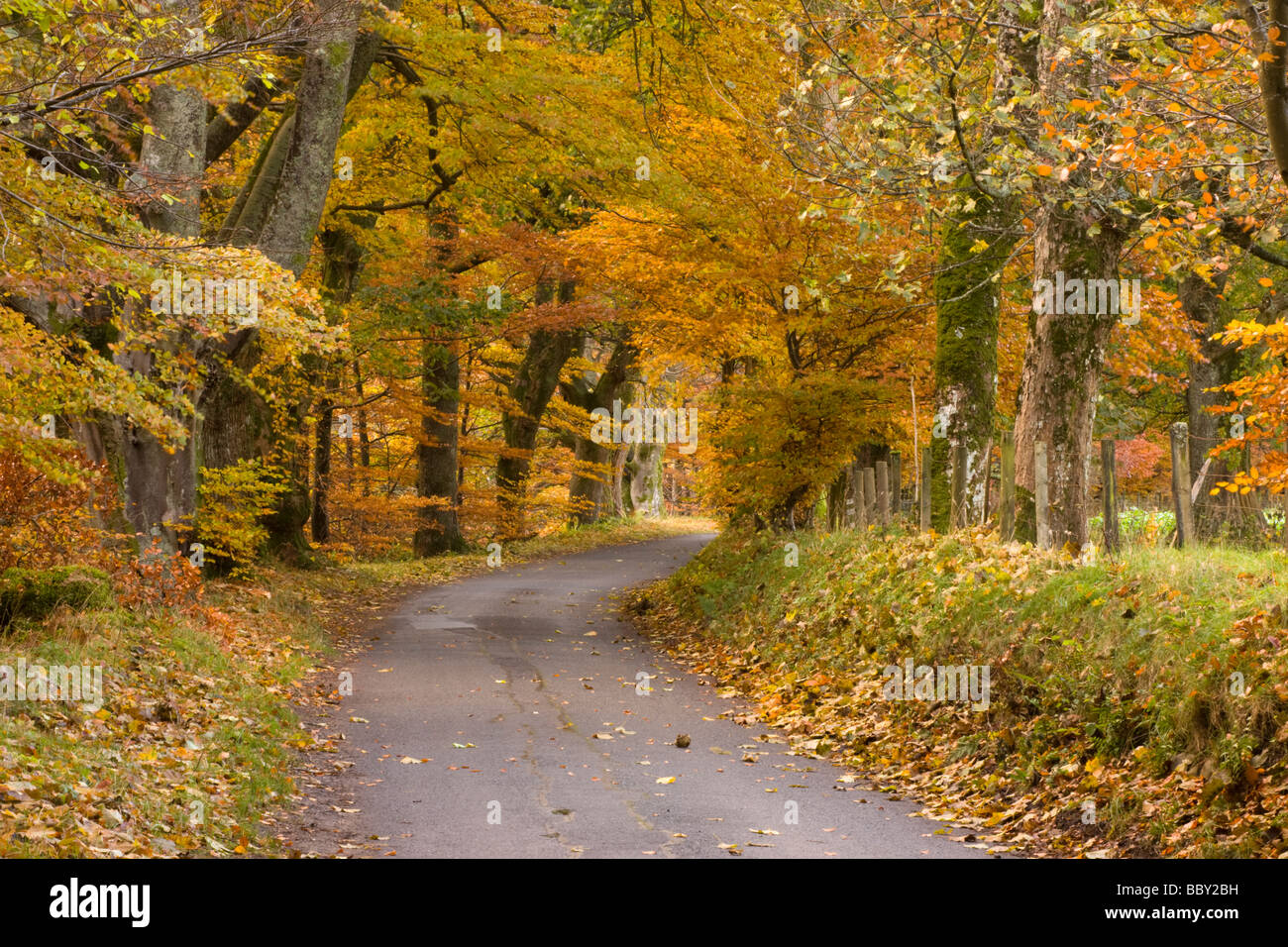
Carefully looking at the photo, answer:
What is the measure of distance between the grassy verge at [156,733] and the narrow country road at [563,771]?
0.50m

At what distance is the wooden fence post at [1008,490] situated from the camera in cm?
1111

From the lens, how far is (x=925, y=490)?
1330 cm

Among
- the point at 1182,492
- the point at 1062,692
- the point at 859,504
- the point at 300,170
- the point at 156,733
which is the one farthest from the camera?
the point at 859,504

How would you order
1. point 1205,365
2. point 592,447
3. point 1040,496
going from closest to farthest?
point 1040,496 < point 1205,365 < point 592,447

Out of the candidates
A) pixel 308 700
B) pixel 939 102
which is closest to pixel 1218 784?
pixel 939 102

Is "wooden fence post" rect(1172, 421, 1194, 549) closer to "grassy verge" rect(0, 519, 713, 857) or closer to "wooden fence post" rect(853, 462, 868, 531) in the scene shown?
"wooden fence post" rect(853, 462, 868, 531)

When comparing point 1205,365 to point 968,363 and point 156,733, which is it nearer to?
point 968,363

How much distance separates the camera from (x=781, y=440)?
15188 mm

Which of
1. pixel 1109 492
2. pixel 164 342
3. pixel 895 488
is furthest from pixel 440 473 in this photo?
pixel 1109 492

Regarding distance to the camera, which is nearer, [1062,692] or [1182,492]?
[1062,692]

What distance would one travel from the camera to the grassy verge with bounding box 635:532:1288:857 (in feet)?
20.6

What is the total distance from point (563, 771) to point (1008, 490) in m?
5.36

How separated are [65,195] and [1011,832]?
27.9 ft

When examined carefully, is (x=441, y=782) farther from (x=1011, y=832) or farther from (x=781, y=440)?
(x=781, y=440)
